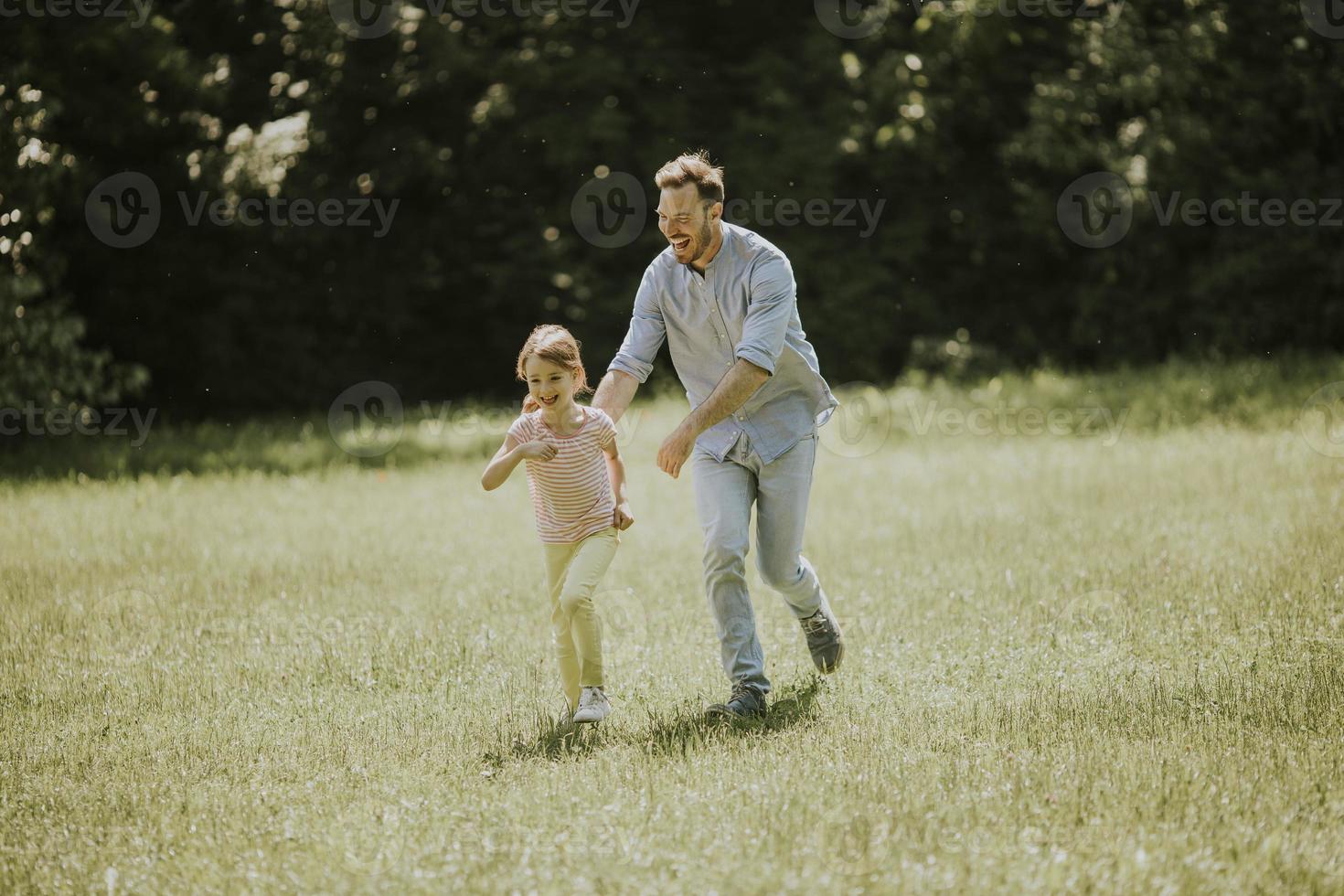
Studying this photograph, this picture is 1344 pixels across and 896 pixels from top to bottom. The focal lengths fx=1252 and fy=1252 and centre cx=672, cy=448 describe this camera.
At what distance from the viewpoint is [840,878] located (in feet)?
12.5

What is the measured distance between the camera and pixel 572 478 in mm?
5531

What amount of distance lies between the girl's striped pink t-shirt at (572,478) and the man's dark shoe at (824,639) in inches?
49.4

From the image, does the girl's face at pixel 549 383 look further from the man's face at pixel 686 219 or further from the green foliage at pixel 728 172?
the green foliage at pixel 728 172

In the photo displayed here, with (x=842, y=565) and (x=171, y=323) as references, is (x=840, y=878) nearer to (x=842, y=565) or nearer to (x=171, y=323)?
(x=842, y=565)
